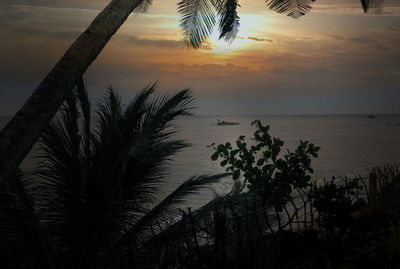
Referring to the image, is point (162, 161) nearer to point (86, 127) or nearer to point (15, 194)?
point (86, 127)

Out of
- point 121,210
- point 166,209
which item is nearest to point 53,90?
point 121,210

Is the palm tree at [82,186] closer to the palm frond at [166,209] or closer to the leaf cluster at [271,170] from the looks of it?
the palm frond at [166,209]

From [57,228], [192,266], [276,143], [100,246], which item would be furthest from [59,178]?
[276,143]

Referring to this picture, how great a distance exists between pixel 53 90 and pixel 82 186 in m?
1.52

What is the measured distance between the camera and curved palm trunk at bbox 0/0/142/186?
4.64 meters

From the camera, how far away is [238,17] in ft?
36.9

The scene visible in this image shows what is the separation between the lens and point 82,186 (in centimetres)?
607

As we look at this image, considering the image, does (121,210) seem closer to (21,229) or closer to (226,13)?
(21,229)

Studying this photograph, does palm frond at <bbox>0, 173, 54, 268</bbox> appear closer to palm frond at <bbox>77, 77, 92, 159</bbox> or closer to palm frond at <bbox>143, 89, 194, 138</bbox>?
palm frond at <bbox>77, 77, 92, 159</bbox>

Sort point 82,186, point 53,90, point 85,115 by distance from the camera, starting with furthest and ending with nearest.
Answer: point 85,115
point 82,186
point 53,90

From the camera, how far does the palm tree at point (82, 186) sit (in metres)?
6.08

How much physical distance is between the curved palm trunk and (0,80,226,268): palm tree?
0.95m

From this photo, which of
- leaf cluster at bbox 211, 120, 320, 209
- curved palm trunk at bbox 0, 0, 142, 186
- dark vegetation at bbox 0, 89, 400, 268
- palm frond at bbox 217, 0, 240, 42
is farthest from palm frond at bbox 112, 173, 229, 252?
palm frond at bbox 217, 0, 240, 42

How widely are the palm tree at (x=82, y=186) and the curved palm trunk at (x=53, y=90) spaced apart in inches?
37.6
